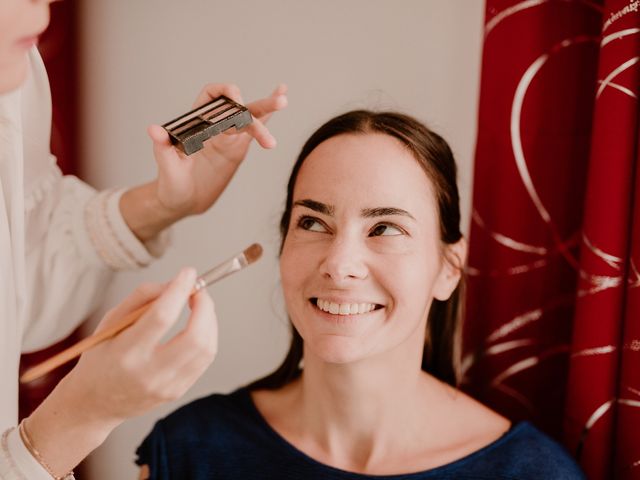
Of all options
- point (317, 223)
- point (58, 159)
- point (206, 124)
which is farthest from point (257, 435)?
point (58, 159)

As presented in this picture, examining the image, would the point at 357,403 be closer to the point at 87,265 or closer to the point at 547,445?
the point at 547,445

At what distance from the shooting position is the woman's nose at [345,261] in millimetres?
937

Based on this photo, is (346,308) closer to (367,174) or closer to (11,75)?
(367,174)

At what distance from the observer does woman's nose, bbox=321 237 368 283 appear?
0.94 meters

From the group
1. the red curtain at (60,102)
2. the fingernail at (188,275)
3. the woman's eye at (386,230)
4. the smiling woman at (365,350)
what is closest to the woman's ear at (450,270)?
the smiling woman at (365,350)

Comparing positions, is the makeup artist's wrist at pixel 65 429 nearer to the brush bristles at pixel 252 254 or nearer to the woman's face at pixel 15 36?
the brush bristles at pixel 252 254

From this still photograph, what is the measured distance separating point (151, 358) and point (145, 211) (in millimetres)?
471

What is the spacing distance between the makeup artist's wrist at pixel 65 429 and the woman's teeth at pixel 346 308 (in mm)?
333

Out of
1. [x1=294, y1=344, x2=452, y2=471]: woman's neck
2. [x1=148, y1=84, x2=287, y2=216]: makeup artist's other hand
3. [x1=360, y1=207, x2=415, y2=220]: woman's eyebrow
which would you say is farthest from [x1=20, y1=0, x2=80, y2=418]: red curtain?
[x1=360, y1=207, x2=415, y2=220]: woman's eyebrow

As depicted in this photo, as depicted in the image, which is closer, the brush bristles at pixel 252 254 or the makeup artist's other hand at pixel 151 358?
the makeup artist's other hand at pixel 151 358

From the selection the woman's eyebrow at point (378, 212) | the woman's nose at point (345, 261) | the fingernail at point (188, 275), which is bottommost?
the woman's nose at point (345, 261)

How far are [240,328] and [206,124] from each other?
61cm

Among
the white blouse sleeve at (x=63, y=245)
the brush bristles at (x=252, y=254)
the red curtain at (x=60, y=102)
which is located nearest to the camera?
the brush bristles at (x=252, y=254)

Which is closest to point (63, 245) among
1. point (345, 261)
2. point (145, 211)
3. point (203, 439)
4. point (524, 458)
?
point (145, 211)
